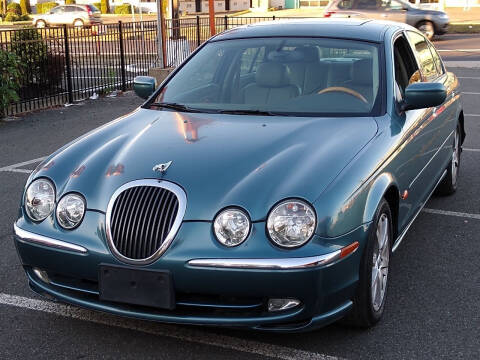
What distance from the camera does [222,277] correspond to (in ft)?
10.6

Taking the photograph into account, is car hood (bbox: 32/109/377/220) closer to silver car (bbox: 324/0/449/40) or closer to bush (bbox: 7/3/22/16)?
silver car (bbox: 324/0/449/40)

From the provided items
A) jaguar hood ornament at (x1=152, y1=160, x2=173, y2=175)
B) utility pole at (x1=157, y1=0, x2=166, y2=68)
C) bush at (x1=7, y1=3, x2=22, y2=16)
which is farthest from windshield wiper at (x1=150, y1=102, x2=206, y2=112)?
bush at (x1=7, y1=3, x2=22, y2=16)

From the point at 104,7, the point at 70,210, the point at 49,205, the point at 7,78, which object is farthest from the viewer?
the point at 104,7

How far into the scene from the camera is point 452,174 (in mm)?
6488

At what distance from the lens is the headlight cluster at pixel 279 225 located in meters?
3.29

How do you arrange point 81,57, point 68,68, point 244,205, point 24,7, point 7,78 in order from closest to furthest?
point 244,205 → point 7,78 → point 68,68 → point 81,57 → point 24,7

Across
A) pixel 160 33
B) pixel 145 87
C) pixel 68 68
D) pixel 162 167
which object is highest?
pixel 145 87

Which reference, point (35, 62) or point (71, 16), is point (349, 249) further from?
point (71, 16)

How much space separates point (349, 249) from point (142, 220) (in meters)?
1.02

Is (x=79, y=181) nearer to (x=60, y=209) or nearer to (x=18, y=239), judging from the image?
(x=60, y=209)

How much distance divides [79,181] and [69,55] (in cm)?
997

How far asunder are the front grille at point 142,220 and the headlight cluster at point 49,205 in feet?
0.74

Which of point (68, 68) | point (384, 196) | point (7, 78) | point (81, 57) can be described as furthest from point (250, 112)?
point (81, 57)

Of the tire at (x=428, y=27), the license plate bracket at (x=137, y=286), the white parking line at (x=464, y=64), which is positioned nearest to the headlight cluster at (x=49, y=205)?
the license plate bracket at (x=137, y=286)
